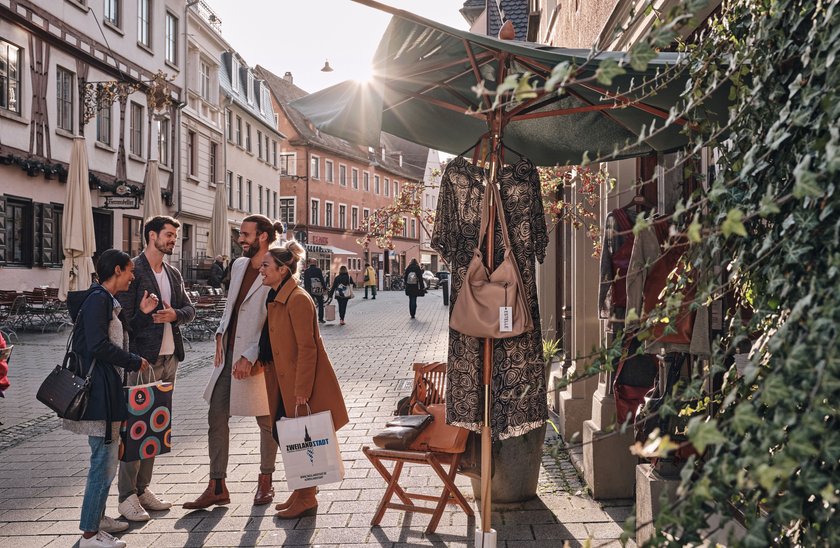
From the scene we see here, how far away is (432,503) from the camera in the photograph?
5.30m

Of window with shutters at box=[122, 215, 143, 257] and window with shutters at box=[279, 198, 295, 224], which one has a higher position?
window with shutters at box=[279, 198, 295, 224]

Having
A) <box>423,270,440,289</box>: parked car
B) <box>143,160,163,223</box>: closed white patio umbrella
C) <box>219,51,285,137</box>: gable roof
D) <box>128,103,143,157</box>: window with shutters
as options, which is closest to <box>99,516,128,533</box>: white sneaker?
<box>143,160,163,223</box>: closed white patio umbrella

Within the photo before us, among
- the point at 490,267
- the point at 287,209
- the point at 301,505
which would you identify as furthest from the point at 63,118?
the point at 287,209

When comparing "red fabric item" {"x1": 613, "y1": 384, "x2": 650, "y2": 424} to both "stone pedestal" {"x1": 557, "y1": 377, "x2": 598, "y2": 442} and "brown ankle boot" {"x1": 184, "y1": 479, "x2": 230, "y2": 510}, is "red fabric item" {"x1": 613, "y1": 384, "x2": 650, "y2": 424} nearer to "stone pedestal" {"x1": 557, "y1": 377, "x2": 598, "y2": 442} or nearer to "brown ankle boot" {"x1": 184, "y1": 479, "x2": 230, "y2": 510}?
"stone pedestal" {"x1": 557, "y1": 377, "x2": 598, "y2": 442}

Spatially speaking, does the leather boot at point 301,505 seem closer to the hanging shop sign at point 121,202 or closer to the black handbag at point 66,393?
the black handbag at point 66,393

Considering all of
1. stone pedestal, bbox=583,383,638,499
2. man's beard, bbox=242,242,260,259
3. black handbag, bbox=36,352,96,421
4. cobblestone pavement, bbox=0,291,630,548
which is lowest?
cobblestone pavement, bbox=0,291,630,548

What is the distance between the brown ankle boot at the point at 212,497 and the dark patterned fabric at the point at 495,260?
1.75m

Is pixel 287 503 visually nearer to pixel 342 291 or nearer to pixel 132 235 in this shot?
pixel 342 291

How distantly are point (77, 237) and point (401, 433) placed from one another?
10.3m

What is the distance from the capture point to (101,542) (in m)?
4.35

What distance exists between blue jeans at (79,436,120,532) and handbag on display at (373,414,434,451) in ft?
4.89

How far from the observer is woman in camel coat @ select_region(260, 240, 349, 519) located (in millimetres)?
5098

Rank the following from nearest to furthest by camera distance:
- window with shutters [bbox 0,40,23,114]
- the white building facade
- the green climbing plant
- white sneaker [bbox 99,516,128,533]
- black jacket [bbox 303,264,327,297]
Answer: the green climbing plant < white sneaker [bbox 99,516,128,533] < window with shutters [bbox 0,40,23,114] < the white building facade < black jacket [bbox 303,264,327,297]

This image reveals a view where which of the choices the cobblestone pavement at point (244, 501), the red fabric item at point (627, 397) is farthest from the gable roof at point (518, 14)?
the red fabric item at point (627, 397)
